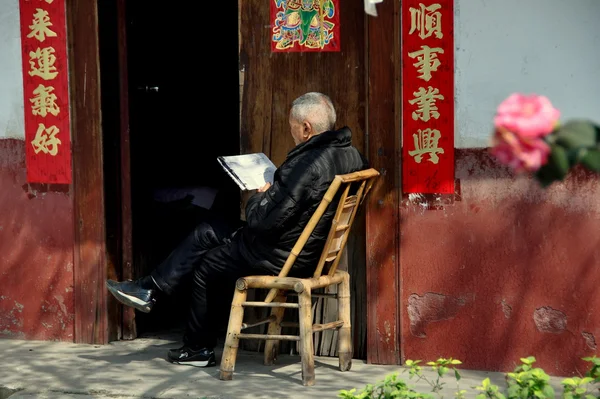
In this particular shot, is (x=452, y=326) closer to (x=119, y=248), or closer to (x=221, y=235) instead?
(x=221, y=235)

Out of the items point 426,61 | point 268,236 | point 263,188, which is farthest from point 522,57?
point 268,236

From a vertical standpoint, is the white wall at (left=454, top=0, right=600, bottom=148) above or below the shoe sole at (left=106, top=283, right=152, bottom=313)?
above

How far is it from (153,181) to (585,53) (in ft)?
9.98

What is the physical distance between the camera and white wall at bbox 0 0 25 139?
5.95 meters

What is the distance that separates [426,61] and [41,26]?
2351 millimetres

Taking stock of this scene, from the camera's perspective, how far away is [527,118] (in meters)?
2.04

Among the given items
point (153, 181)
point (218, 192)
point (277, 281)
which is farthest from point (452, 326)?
point (153, 181)

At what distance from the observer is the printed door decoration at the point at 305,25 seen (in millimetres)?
5496

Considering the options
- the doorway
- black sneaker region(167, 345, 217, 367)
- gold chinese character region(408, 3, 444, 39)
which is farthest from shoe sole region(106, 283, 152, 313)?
gold chinese character region(408, 3, 444, 39)

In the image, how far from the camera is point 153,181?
664 centimetres

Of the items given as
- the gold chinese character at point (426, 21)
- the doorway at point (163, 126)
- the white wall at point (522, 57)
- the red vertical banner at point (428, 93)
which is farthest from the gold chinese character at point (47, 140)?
the white wall at point (522, 57)

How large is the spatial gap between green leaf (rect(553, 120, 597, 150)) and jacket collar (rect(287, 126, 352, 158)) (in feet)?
9.56

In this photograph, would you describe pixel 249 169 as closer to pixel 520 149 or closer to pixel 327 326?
pixel 327 326

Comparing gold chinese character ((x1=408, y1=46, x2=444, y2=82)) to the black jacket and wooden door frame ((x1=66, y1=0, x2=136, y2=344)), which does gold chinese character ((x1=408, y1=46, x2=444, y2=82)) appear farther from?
wooden door frame ((x1=66, y1=0, x2=136, y2=344))
